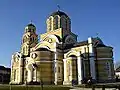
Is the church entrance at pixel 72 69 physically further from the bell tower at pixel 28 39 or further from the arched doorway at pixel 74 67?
the bell tower at pixel 28 39

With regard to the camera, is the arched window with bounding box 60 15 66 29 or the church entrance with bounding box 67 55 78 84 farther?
the arched window with bounding box 60 15 66 29

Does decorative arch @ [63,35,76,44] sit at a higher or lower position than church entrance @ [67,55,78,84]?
higher

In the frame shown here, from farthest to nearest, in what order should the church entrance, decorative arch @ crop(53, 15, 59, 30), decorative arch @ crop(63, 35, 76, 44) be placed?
decorative arch @ crop(53, 15, 59, 30) < decorative arch @ crop(63, 35, 76, 44) < the church entrance

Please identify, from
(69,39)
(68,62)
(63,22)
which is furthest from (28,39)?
(68,62)

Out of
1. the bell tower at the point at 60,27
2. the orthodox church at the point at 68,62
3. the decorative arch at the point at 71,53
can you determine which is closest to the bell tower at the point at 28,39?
the bell tower at the point at 60,27

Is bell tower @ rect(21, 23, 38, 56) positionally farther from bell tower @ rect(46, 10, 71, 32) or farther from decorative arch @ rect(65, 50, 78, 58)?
decorative arch @ rect(65, 50, 78, 58)

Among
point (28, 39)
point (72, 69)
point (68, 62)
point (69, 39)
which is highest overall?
point (28, 39)

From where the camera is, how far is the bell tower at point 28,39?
151 ft

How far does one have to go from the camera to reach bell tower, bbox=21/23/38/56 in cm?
4612

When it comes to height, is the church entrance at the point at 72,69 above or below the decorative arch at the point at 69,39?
below

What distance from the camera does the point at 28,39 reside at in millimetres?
46750

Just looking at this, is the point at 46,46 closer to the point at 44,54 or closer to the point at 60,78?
the point at 44,54

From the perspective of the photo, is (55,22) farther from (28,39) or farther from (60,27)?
(28,39)

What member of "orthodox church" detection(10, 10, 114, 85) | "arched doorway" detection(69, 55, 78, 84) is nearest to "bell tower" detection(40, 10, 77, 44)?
"orthodox church" detection(10, 10, 114, 85)
